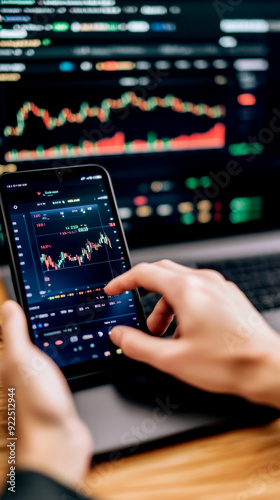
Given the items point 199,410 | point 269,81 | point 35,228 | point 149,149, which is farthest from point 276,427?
point 269,81

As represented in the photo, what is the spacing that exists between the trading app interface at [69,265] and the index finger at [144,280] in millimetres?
31

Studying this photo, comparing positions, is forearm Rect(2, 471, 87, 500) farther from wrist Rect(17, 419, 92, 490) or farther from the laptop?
the laptop

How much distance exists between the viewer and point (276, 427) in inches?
16.9

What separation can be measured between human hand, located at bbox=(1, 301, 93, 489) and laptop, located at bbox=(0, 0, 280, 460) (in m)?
0.30

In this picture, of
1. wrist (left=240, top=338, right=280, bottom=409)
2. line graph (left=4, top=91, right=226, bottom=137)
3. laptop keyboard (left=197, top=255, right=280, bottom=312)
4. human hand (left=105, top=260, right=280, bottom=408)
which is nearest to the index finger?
human hand (left=105, top=260, right=280, bottom=408)

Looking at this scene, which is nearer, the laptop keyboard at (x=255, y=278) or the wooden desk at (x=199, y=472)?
A: the wooden desk at (x=199, y=472)

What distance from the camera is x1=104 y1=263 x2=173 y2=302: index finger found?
44cm

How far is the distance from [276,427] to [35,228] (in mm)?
343

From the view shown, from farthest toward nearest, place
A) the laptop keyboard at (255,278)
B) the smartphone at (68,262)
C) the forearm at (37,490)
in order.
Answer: the laptop keyboard at (255,278) < the smartphone at (68,262) < the forearm at (37,490)

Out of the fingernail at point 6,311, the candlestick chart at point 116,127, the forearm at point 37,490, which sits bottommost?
the forearm at point 37,490

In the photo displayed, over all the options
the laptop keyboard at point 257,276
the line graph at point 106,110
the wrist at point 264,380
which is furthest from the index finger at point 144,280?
the line graph at point 106,110

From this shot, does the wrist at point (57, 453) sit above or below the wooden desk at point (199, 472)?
above

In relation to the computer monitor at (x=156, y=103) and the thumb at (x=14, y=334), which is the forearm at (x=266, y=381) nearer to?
the thumb at (x=14, y=334)

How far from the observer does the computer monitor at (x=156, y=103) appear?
0.68 metres
